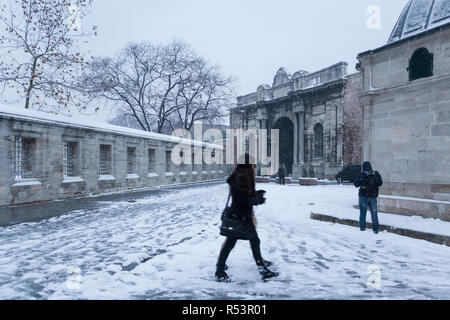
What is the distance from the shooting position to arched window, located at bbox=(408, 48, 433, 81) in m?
7.24

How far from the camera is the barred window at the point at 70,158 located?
44.7 feet

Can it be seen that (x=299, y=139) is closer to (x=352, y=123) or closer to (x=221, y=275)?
(x=352, y=123)

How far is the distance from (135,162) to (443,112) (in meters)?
15.4

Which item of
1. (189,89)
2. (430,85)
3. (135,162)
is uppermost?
(189,89)

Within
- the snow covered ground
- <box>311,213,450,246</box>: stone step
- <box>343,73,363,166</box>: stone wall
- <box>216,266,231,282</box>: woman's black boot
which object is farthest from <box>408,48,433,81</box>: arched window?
<box>343,73,363,166</box>: stone wall

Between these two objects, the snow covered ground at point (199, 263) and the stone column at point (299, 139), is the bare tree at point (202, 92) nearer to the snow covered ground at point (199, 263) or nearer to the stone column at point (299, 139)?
the stone column at point (299, 139)

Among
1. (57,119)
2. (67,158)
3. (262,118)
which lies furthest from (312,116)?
(57,119)

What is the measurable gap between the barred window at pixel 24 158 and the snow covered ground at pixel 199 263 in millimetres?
4986

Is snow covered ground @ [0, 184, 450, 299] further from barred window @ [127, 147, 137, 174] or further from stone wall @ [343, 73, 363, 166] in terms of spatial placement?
stone wall @ [343, 73, 363, 166]

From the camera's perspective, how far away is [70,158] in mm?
13781

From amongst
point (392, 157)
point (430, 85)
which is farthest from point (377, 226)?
point (430, 85)

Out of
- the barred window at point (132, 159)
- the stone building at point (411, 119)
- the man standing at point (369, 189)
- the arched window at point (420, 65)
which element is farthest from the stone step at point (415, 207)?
the barred window at point (132, 159)
